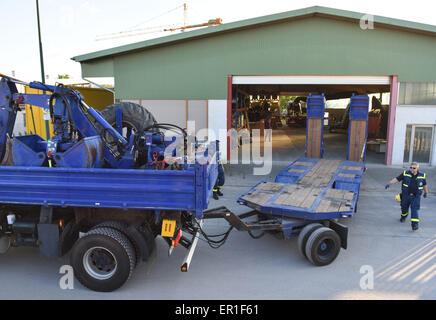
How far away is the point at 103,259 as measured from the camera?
5.05m

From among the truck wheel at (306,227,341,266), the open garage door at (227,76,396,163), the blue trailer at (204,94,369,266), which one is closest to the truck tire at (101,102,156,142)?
the blue trailer at (204,94,369,266)

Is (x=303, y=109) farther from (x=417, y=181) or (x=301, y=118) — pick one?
(x=417, y=181)

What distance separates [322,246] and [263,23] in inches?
395

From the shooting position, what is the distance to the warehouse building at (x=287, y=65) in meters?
13.4

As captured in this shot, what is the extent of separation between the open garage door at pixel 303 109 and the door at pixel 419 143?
859mm

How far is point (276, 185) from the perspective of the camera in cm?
785

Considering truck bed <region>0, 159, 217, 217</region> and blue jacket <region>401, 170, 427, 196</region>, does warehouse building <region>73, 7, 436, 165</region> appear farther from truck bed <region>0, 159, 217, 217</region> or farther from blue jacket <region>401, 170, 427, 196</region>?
truck bed <region>0, 159, 217, 217</region>

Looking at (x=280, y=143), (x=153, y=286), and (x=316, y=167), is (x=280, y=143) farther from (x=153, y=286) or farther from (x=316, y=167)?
(x=153, y=286)

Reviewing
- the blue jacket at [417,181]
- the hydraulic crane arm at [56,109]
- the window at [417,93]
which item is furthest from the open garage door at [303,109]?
the hydraulic crane arm at [56,109]

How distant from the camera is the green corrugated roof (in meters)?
12.9

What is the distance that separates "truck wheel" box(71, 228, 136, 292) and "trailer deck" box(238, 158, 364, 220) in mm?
2506

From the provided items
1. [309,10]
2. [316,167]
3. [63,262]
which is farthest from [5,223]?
[309,10]

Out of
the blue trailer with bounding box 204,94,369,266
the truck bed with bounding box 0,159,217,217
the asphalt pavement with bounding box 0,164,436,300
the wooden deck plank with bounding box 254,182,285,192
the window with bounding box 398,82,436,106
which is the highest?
the window with bounding box 398,82,436,106

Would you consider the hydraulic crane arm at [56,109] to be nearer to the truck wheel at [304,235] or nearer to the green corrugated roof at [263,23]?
the truck wheel at [304,235]
